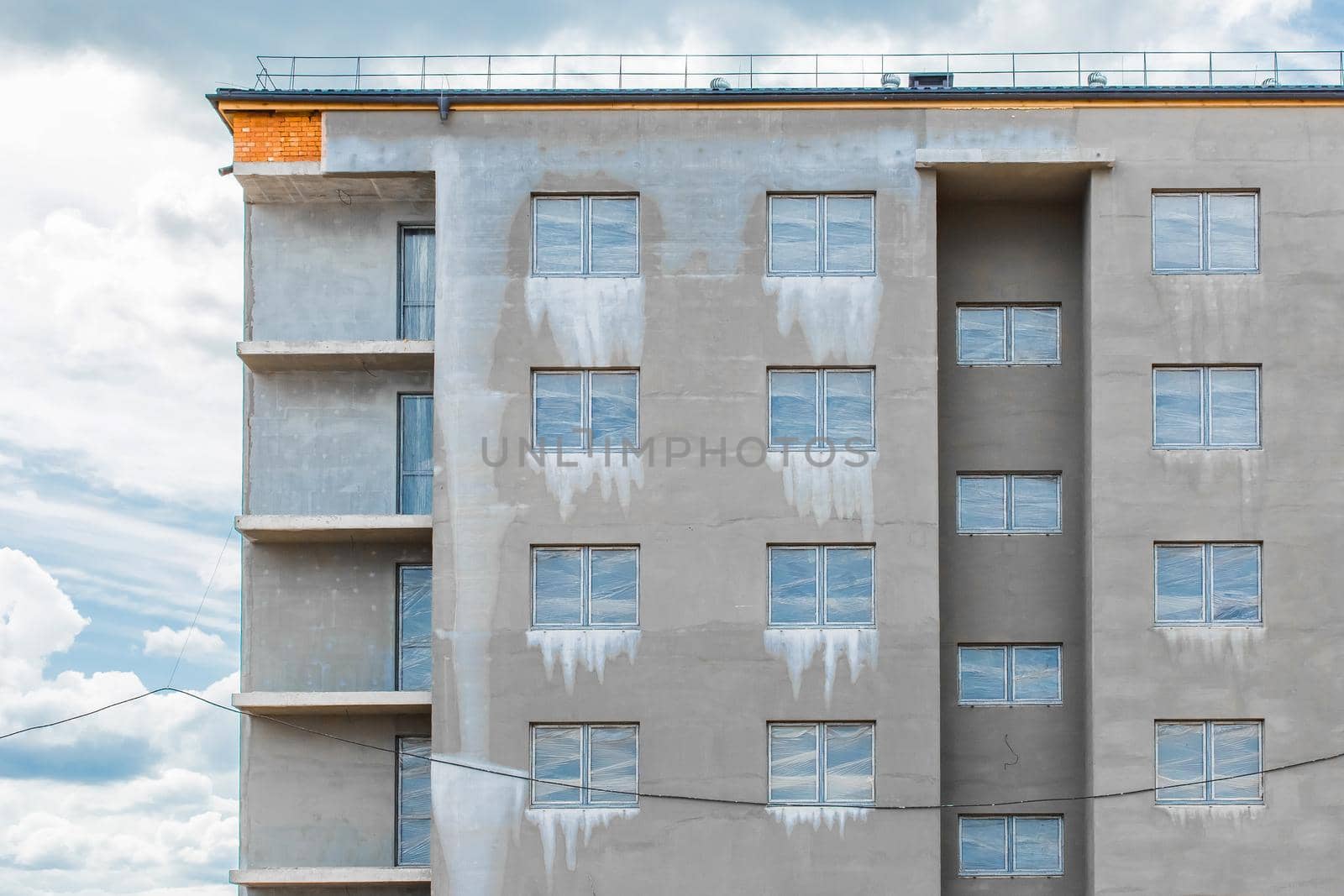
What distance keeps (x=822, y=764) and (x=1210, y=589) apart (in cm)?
720

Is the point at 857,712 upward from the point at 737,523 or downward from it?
downward

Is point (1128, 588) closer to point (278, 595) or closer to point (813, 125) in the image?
point (813, 125)

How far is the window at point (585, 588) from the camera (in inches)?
1024

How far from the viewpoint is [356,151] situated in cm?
2711

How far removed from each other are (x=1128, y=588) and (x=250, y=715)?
15.4 meters

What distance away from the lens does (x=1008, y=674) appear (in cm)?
2717

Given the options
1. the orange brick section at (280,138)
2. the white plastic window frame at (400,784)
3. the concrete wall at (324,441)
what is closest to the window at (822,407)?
the concrete wall at (324,441)

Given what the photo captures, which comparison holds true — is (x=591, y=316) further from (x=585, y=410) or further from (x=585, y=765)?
(x=585, y=765)

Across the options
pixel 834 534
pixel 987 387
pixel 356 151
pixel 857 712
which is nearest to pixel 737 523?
pixel 834 534

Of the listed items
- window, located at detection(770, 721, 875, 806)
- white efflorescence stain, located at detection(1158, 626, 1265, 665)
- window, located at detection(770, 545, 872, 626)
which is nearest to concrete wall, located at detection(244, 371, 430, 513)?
window, located at detection(770, 545, 872, 626)

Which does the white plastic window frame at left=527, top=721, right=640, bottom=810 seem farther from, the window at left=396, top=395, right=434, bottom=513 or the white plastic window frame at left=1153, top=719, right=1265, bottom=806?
the white plastic window frame at left=1153, top=719, right=1265, bottom=806

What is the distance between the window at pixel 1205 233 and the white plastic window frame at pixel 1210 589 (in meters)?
4.68

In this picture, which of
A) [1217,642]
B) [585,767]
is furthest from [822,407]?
[1217,642]

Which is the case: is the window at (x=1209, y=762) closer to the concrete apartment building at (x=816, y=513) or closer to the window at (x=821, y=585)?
the concrete apartment building at (x=816, y=513)
